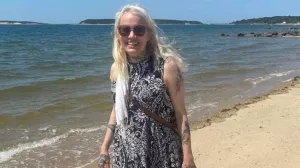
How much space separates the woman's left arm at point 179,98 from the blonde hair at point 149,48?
0.06 metres

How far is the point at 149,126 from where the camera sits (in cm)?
270

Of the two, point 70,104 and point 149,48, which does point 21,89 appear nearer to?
point 70,104

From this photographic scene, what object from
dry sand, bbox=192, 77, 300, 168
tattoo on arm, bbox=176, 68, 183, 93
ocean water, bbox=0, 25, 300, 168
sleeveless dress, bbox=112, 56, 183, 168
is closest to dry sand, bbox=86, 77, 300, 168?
dry sand, bbox=192, 77, 300, 168

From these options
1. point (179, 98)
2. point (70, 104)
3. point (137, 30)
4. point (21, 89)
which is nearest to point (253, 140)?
point (179, 98)

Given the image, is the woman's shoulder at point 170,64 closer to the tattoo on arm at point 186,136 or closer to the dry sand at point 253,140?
the tattoo on arm at point 186,136

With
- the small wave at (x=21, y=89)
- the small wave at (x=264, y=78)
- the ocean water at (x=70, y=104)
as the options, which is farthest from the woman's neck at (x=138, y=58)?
the small wave at (x=264, y=78)

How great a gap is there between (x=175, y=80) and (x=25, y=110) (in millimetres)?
9472

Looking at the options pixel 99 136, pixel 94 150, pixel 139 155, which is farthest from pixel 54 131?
pixel 139 155

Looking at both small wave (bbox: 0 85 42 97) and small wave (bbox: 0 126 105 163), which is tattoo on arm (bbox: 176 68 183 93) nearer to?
small wave (bbox: 0 126 105 163)

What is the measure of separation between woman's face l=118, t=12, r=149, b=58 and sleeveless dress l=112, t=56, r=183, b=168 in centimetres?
7

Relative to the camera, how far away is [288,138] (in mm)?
6867

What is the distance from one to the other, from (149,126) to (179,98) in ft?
0.84

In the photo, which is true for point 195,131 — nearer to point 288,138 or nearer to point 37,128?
point 288,138

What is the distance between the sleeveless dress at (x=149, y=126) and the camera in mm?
2668
